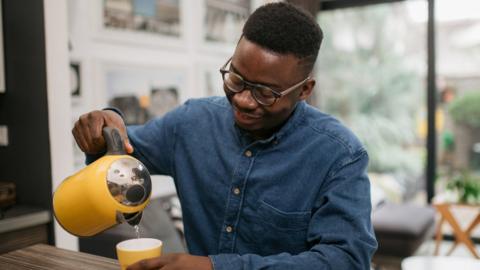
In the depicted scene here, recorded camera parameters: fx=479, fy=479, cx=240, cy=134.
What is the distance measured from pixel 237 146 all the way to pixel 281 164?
0.13 metres

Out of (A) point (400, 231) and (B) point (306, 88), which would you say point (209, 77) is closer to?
(A) point (400, 231)

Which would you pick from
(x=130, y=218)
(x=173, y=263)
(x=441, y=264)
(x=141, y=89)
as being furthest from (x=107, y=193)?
(x=141, y=89)

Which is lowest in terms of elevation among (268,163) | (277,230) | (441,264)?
(441,264)

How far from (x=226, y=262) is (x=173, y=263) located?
0.35ft

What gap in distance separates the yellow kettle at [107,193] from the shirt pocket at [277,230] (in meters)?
0.29

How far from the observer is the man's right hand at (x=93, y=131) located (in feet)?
3.50

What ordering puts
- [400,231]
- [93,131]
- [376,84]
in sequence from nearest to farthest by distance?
[93,131]
[400,231]
[376,84]

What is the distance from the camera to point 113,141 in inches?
38.8

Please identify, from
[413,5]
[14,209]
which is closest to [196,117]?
[14,209]

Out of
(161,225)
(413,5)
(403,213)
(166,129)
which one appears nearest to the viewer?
(166,129)

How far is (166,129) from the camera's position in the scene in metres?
1.29

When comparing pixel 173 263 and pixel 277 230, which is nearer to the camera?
pixel 173 263

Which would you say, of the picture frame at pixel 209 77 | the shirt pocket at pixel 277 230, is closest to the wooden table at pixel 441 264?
the shirt pocket at pixel 277 230

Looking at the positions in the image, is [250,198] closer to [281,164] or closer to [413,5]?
[281,164]
